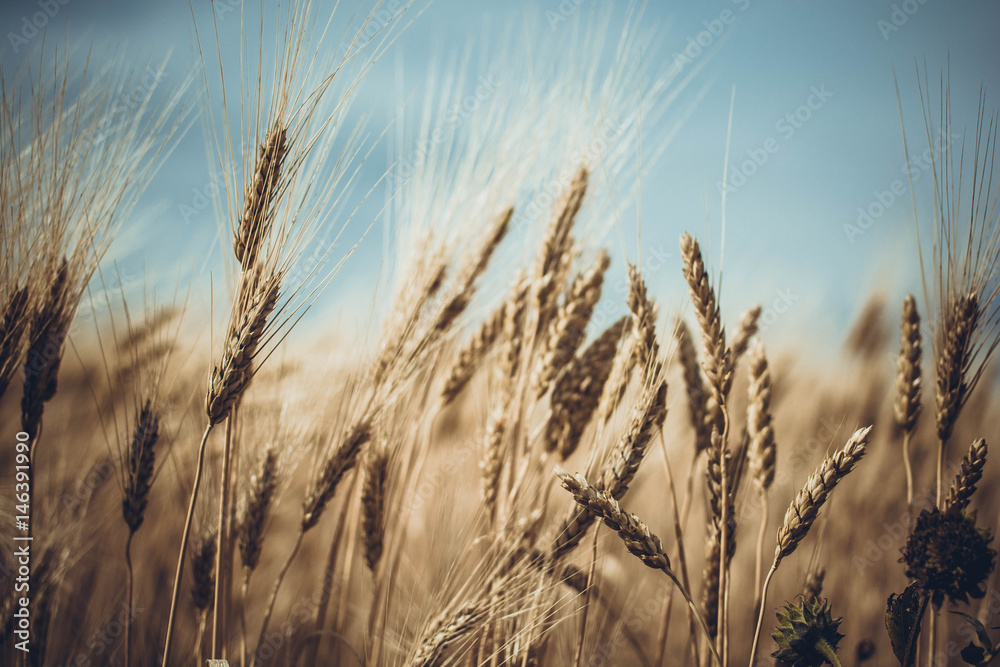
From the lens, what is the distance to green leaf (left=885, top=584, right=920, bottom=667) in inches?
26.5

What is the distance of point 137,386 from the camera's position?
3.07 ft

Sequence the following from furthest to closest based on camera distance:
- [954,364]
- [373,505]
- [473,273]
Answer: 1. [473,273]
2. [373,505]
3. [954,364]

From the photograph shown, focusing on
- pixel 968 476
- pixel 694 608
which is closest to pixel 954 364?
pixel 968 476

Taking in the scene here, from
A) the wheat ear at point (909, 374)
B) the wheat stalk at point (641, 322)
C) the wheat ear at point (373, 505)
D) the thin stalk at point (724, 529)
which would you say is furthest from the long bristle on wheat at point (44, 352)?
the wheat ear at point (909, 374)

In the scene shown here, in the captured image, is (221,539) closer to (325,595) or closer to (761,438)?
(325,595)

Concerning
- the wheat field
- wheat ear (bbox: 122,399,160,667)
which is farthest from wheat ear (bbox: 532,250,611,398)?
wheat ear (bbox: 122,399,160,667)

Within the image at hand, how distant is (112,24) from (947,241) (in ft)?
7.20

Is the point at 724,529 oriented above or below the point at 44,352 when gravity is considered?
below

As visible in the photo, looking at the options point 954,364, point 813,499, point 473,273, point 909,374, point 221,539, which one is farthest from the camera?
point 473,273

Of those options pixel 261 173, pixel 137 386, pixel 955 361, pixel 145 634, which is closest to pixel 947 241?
pixel 955 361

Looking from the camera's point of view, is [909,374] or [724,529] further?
[909,374]

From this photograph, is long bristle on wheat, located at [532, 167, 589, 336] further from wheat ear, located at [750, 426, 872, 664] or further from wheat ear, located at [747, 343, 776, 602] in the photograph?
wheat ear, located at [750, 426, 872, 664]

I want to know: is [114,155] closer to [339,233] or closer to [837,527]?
[339,233]

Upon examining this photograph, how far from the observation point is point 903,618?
0.69 meters
